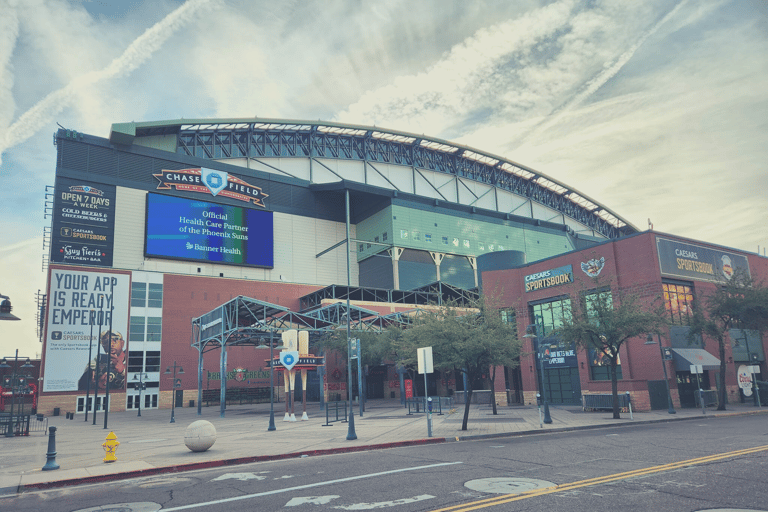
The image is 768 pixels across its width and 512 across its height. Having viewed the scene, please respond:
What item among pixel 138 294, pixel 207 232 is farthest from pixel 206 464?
pixel 207 232

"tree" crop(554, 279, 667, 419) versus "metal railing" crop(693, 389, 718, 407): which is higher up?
"tree" crop(554, 279, 667, 419)

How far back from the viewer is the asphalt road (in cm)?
831

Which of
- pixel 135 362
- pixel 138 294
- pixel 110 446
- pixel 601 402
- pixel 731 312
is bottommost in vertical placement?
pixel 601 402

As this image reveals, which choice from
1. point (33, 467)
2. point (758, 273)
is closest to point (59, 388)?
point (33, 467)

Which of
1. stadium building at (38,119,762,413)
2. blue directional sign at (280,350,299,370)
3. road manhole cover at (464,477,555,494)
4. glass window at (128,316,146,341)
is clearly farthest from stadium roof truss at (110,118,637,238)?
road manhole cover at (464,477,555,494)

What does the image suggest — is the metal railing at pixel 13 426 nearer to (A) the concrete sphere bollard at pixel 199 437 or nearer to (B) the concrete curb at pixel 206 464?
(A) the concrete sphere bollard at pixel 199 437

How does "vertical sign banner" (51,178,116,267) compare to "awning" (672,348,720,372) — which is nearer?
"awning" (672,348,720,372)

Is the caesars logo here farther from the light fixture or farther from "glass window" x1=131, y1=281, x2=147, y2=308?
"glass window" x1=131, y1=281, x2=147, y2=308

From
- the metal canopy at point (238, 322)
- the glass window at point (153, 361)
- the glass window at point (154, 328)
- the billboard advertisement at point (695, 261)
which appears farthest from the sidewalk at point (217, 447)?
the glass window at point (154, 328)

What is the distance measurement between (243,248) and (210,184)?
28.5 ft

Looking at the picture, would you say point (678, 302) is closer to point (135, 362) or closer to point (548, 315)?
point (548, 315)

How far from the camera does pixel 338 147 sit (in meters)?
75.5

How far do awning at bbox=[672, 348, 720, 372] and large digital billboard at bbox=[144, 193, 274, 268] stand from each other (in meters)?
46.1

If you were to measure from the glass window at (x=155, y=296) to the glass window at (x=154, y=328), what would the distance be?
57.7 inches
